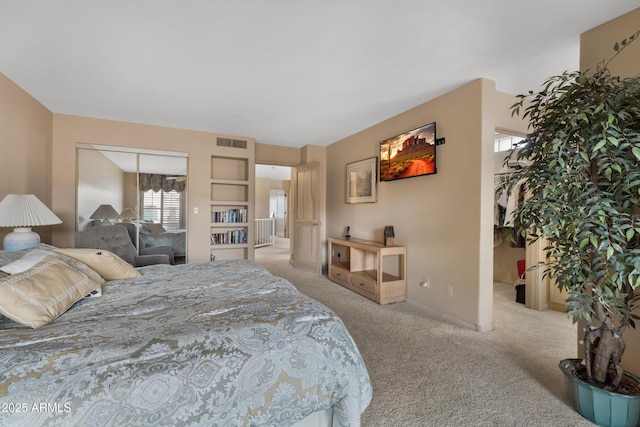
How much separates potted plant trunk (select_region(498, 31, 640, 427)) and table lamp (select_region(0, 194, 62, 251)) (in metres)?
3.95

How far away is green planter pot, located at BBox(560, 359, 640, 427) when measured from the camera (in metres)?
1.39

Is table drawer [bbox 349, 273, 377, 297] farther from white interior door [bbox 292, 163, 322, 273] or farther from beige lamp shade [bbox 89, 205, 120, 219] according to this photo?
beige lamp shade [bbox 89, 205, 120, 219]

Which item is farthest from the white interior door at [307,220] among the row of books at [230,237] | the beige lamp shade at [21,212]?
the beige lamp shade at [21,212]

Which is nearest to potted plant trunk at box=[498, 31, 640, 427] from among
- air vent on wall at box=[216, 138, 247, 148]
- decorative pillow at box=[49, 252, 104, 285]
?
decorative pillow at box=[49, 252, 104, 285]

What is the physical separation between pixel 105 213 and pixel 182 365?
13.2ft

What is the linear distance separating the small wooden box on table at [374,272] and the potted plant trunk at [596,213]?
188 centimetres

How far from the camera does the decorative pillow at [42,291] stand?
3.75 ft

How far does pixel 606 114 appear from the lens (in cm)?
136

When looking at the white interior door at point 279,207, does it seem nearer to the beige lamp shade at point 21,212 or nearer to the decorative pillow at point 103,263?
the beige lamp shade at point 21,212

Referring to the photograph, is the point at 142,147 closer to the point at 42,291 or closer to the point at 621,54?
Answer: the point at 42,291

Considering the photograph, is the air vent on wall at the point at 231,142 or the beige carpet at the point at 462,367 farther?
the air vent on wall at the point at 231,142

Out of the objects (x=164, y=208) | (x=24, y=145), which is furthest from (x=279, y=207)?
(x=24, y=145)

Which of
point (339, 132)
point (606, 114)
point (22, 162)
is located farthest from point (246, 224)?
point (606, 114)

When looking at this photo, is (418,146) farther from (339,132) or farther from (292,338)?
(292,338)
